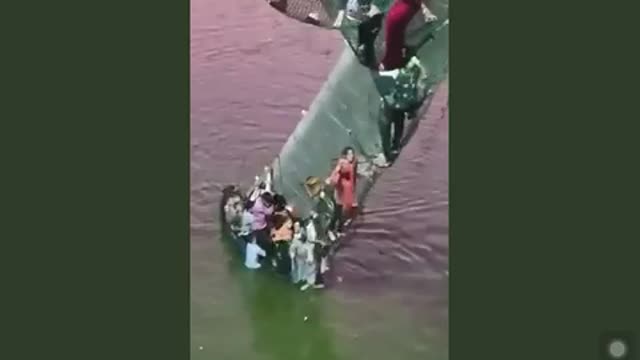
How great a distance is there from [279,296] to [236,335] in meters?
0.14

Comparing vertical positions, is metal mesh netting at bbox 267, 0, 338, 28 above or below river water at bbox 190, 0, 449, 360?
above

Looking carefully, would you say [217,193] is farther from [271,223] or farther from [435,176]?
[435,176]

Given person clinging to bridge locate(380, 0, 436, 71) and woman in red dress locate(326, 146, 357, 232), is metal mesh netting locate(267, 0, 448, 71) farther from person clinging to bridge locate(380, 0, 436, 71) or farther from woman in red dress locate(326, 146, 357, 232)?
woman in red dress locate(326, 146, 357, 232)

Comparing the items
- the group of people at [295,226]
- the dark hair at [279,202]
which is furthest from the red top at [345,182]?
the dark hair at [279,202]

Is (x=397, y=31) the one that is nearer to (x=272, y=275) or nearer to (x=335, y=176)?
(x=335, y=176)

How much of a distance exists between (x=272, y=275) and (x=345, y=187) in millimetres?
286

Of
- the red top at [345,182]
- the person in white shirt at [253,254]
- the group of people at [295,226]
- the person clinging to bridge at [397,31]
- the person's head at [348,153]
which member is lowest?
the person in white shirt at [253,254]

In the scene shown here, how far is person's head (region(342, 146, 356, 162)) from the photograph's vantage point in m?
2.73

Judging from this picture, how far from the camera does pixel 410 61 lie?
107 inches

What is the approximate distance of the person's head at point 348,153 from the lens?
2727 millimetres

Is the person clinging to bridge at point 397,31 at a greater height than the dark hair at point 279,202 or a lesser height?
greater

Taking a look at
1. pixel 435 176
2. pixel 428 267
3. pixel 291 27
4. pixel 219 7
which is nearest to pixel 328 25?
pixel 291 27

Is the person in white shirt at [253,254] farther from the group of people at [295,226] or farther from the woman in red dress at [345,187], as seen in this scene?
the woman in red dress at [345,187]

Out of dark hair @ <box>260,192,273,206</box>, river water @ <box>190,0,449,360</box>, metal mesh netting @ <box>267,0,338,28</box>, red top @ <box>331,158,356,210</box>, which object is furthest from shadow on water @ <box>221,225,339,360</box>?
metal mesh netting @ <box>267,0,338,28</box>
